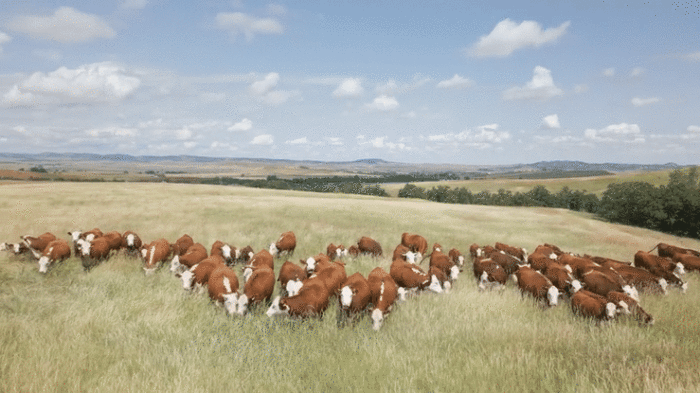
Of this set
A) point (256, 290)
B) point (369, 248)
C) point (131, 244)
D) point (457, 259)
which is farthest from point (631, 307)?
point (131, 244)

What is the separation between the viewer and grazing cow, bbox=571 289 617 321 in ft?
25.4

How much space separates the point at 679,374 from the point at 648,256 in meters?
11.4

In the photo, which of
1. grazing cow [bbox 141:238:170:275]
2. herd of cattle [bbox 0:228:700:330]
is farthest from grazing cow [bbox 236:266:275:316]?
grazing cow [bbox 141:238:170:275]

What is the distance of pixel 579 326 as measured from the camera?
735 cm

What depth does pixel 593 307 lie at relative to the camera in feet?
26.2

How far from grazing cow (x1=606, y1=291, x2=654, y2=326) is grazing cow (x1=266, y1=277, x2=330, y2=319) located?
717 centimetres

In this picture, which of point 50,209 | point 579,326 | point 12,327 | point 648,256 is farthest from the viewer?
point 50,209

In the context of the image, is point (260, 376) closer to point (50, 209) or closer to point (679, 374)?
point (679, 374)

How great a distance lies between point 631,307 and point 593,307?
85 centimetres

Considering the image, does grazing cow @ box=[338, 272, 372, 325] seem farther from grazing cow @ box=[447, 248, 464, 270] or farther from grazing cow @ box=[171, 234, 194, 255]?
grazing cow @ box=[171, 234, 194, 255]

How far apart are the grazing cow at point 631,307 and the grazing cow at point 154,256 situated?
45.3 ft

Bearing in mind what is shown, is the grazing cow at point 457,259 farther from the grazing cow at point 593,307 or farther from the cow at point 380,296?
the cow at point 380,296

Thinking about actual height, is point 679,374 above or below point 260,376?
above

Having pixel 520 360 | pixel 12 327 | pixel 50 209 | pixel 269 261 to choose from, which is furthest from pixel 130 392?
pixel 50 209
